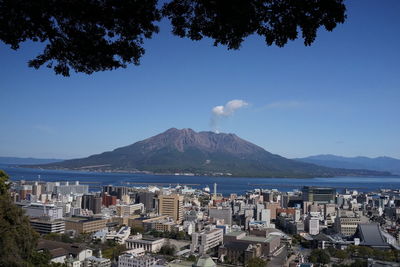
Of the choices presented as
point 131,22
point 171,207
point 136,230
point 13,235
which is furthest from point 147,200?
point 131,22

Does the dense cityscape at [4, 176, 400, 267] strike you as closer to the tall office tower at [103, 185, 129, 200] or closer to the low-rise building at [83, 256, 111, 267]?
the low-rise building at [83, 256, 111, 267]

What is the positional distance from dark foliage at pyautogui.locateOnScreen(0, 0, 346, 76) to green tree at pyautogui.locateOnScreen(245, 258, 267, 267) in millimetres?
7722

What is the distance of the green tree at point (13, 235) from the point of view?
2.89m

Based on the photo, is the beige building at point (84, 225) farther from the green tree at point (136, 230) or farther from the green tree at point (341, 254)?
the green tree at point (341, 254)

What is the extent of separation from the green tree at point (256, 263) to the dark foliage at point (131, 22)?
7722mm

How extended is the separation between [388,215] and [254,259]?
1193 cm

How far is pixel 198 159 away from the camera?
2470 inches

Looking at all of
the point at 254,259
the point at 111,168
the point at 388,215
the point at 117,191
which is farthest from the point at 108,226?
the point at 111,168

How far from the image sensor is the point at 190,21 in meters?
1.44

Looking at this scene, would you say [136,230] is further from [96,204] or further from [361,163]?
[361,163]

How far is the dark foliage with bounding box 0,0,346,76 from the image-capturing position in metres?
1.32

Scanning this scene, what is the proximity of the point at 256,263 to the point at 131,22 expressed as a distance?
798 centimetres

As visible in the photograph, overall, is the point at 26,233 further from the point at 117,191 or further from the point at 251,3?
the point at 117,191

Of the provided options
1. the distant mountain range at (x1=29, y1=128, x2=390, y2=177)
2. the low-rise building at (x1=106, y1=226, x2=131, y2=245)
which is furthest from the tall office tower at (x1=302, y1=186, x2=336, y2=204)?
the distant mountain range at (x1=29, y1=128, x2=390, y2=177)
